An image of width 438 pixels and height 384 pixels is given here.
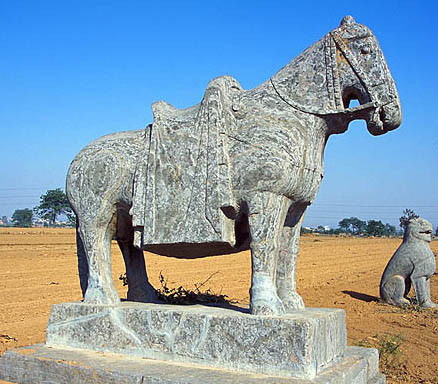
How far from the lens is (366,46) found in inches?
168

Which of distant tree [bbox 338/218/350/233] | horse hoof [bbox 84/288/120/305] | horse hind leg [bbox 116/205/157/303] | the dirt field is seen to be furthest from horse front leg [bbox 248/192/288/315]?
distant tree [bbox 338/218/350/233]

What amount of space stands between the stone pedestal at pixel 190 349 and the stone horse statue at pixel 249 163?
9.7 inches

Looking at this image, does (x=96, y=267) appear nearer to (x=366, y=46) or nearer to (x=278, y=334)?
(x=278, y=334)

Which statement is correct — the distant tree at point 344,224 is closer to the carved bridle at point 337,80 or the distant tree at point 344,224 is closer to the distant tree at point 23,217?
the distant tree at point 23,217

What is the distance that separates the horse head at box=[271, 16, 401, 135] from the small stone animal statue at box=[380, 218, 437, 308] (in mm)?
6497

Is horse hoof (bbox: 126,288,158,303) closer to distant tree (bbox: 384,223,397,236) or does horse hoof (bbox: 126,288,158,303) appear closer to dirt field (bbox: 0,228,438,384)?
dirt field (bbox: 0,228,438,384)

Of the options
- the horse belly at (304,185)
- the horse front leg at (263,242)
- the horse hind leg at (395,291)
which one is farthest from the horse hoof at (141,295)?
the horse hind leg at (395,291)

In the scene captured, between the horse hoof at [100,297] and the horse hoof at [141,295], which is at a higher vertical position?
the horse hoof at [100,297]

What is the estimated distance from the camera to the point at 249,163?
14.1 ft

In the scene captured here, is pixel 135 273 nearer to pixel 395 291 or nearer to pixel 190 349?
pixel 190 349

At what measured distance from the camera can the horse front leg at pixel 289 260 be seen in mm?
4742

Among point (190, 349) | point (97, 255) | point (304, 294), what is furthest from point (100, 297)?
point (304, 294)

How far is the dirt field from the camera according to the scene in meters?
6.50

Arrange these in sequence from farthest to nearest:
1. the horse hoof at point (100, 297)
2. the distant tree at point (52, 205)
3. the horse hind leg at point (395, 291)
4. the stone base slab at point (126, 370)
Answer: the distant tree at point (52, 205) → the horse hind leg at point (395, 291) → the horse hoof at point (100, 297) → the stone base slab at point (126, 370)
